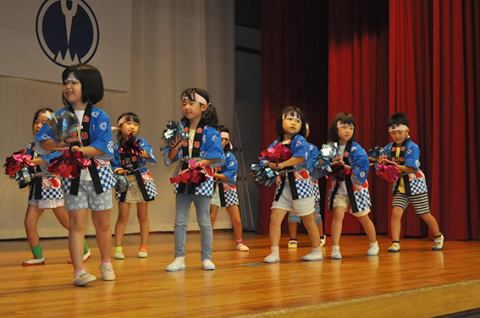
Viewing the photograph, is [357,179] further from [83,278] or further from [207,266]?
[83,278]

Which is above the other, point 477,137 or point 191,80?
point 191,80

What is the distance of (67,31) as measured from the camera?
7.78 m

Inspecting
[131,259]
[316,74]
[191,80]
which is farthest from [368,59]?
[131,259]

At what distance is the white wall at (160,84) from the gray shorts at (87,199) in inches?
182

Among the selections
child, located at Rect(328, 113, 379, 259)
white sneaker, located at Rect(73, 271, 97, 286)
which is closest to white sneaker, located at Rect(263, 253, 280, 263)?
child, located at Rect(328, 113, 379, 259)

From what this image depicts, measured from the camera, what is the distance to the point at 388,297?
2.83 meters

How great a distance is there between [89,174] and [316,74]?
669 cm

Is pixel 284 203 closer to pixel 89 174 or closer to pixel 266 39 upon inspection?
pixel 89 174

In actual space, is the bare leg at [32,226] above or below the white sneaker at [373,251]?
above

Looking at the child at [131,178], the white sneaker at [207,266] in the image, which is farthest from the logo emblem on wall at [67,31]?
the white sneaker at [207,266]

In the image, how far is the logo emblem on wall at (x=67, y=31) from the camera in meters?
7.56

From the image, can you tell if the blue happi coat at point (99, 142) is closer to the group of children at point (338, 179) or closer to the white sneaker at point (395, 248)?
the group of children at point (338, 179)

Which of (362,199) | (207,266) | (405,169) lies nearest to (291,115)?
(362,199)

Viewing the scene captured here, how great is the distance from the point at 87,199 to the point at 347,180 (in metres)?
2.39
